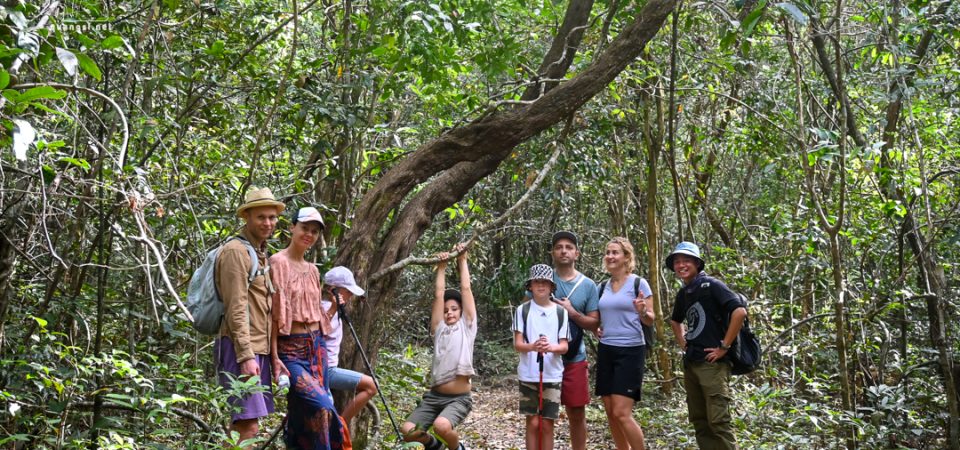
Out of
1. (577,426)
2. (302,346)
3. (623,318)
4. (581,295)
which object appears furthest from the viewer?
(581,295)

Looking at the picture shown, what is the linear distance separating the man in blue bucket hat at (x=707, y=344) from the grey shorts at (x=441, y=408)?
1670 mm

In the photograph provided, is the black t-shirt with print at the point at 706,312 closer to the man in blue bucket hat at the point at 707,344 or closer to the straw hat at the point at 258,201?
the man in blue bucket hat at the point at 707,344

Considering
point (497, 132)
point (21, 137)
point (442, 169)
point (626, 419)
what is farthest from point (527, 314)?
point (21, 137)

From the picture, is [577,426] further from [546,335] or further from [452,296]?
[452,296]

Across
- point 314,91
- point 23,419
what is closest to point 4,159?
point 23,419

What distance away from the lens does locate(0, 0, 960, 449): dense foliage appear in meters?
4.33

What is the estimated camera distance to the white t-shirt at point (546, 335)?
19.2 ft

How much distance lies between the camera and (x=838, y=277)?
6285mm

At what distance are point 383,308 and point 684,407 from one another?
421 centimetres

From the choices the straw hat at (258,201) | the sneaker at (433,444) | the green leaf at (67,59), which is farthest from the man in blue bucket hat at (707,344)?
the green leaf at (67,59)

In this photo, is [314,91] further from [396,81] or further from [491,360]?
[491,360]

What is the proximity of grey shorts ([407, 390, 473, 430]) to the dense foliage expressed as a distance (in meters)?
0.97

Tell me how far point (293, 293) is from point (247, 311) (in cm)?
55

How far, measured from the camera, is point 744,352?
18.0 ft
